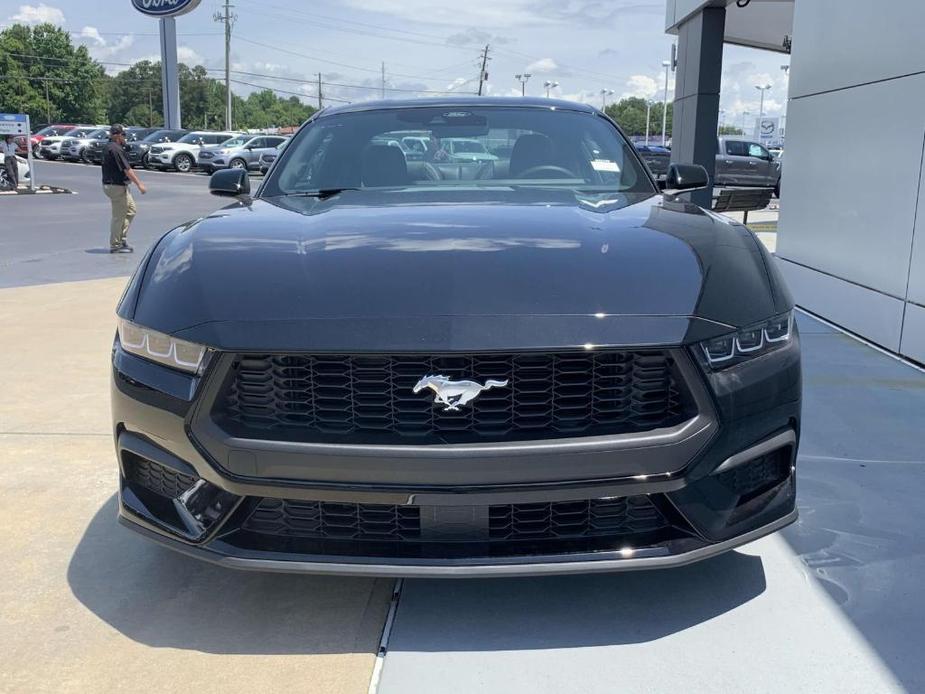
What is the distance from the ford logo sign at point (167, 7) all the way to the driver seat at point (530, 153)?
41375mm

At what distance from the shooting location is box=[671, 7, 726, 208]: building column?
13.2 metres

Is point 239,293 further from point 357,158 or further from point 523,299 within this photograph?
point 357,158

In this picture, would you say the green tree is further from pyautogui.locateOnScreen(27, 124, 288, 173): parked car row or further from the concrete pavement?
the concrete pavement

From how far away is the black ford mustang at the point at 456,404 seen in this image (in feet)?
7.42

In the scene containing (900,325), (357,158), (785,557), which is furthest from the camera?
(900,325)

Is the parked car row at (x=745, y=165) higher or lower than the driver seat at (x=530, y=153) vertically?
higher

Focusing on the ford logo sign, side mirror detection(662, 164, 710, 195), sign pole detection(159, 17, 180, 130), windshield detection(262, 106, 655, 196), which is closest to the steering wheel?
windshield detection(262, 106, 655, 196)

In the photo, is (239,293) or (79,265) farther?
(79,265)

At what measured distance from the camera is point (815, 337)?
658 centimetres

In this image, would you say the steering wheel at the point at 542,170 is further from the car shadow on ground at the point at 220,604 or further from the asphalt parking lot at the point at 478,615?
the car shadow on ground at the point at 220,604

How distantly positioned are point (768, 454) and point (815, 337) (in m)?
4.39

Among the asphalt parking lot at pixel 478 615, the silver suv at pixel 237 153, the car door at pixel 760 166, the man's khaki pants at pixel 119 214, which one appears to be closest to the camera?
the asphalt parking lot at pixel 478 615

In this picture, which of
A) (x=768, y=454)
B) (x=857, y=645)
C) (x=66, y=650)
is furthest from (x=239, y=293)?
(x=857, y=645)

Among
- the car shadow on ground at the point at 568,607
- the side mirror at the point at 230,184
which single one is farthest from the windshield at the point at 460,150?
the car shadow on ground at the point at 568,607
